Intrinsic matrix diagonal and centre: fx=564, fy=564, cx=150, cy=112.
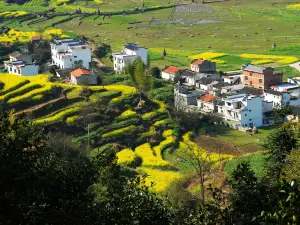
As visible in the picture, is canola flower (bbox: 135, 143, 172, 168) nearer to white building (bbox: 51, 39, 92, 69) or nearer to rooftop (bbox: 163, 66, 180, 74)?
white building (bbox: 51, 39, 92, 69)

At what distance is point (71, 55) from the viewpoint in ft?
110

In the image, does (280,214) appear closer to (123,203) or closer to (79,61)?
(123,203)

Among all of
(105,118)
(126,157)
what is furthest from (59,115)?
(126,157)

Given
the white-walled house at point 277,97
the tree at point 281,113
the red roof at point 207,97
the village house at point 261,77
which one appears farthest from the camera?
the village house at point 261,77

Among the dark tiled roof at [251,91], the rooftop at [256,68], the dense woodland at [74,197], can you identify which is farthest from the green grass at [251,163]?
the rooftop at [256,68]

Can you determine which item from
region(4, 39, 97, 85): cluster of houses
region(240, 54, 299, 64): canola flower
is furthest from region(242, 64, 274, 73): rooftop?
region(240, 54, 299, 64): canola flower

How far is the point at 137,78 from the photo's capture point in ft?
101

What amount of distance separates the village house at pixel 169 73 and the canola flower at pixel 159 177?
15.3 meters

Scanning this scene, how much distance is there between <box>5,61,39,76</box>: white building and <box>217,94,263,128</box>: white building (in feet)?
36.6

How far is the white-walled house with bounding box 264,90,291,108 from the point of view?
2997 cm

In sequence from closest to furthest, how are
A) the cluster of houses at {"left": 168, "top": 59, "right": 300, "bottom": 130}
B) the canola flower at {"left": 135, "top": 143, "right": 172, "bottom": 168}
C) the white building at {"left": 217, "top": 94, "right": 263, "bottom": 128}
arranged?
the canola flower at {"left": 135, "top": 143, "right": 172, "bottom": 168}, the white building at {"left": 217, "top": 94, "right": 263, "bottom": 128}, the cluster of houses at {"left": 168, "top": 59, "right": 300, "bottom": 130}

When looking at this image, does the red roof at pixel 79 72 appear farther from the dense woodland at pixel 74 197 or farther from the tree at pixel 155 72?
the dense woodland at pixel 74 197

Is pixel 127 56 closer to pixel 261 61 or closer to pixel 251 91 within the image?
pixel 251 91

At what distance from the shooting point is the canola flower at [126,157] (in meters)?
22.6
